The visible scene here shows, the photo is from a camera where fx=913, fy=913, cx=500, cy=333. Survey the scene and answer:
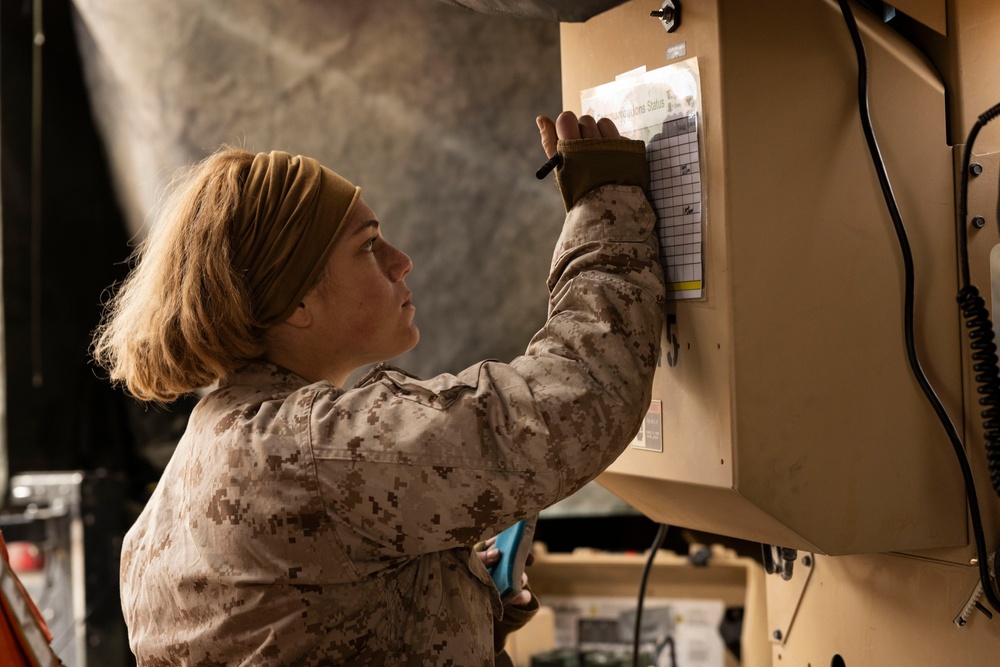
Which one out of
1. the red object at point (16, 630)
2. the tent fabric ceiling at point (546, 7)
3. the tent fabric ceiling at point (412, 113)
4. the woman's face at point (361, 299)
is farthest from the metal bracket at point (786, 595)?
the tent fabric ceiling at point (412, 113)

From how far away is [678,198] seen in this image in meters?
1.06

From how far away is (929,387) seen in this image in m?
1.05

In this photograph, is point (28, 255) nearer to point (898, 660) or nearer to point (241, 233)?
point (241, 233)

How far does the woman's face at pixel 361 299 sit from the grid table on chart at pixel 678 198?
12.3 inches

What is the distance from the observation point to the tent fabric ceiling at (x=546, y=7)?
111 centimetres

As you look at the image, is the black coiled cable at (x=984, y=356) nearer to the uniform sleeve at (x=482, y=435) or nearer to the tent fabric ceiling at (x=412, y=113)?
the uniform sleeve at (x=482, y=435)

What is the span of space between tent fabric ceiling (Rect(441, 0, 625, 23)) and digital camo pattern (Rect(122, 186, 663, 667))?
0.99ft

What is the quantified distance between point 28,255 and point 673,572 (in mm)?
2190

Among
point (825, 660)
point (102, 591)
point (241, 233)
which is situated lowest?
point (102, 591)

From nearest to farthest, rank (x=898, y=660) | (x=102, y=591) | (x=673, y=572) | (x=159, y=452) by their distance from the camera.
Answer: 1. (x=898, y=660)
2. (x=673, y=572)
3. (x=102, y=591)
4. (x=159, y=452)

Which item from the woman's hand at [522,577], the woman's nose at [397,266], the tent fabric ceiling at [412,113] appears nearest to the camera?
the woman's nose at [397,266]

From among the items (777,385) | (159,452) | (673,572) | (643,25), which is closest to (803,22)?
(643,25)

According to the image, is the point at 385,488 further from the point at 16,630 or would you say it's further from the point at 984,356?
the point at 984,356

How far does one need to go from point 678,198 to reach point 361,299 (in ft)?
1.31
